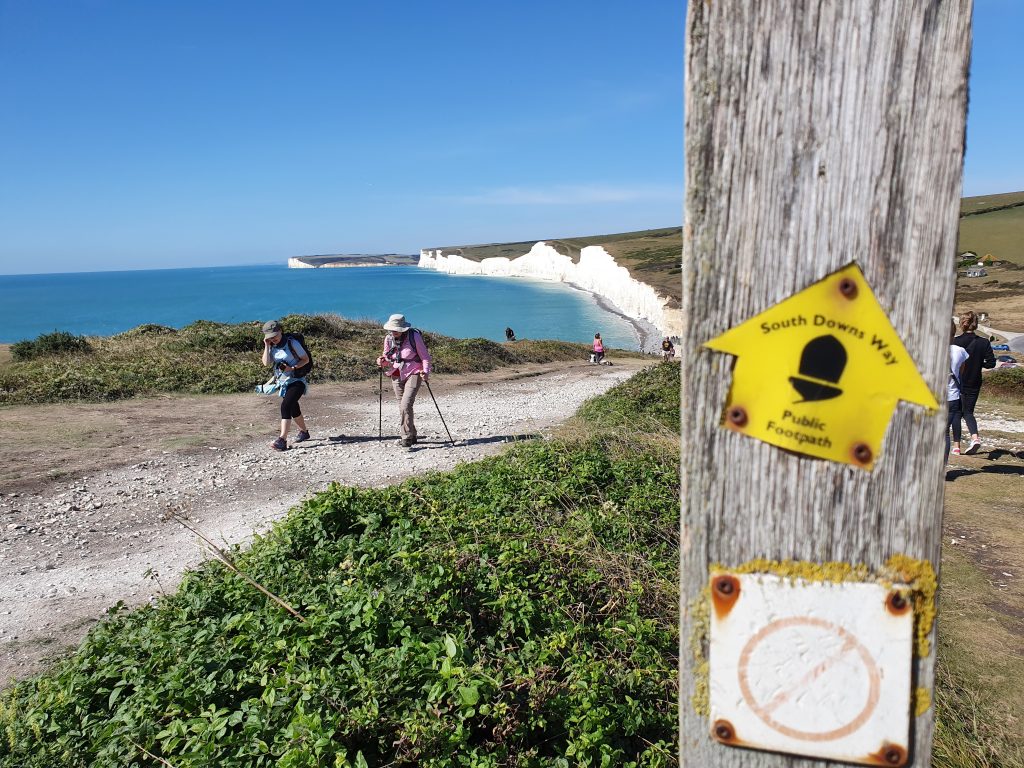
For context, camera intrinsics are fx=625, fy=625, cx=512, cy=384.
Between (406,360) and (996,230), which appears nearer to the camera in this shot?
Result: (406,360)

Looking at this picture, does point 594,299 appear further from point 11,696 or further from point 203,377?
point 11,696

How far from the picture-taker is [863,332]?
39.5 inches

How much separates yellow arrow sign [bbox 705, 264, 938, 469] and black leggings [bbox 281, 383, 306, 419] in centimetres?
946

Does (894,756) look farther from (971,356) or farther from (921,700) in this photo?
(971,356)

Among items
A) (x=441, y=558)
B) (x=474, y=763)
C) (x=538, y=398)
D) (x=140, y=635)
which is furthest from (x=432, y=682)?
(x=538, y=398)

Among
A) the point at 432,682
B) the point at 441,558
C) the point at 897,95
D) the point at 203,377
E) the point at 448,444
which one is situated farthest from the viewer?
the point at 203,377

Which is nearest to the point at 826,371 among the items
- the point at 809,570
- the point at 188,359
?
the point at 809,570

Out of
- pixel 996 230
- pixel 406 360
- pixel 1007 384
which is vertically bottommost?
pixel 1007 384

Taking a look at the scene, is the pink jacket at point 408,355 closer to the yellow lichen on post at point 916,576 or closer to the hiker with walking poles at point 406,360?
the hiker with walking poles at point 406,360

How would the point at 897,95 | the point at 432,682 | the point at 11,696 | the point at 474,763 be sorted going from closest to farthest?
the point at 897,95 < the point at 474,763 < the point at 432,682 < the point at 11,696

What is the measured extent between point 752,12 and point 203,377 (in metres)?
16.5

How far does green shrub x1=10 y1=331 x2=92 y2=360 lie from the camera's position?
17.3 meters

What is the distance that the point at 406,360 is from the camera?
9797 mm

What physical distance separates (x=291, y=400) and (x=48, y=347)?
12461 millimetres
